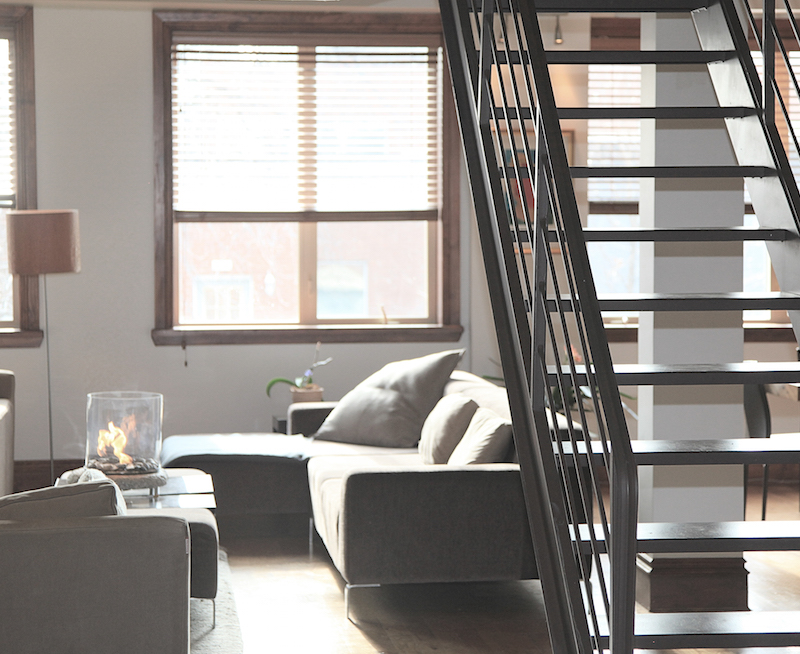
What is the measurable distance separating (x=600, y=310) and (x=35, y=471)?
4673 mm

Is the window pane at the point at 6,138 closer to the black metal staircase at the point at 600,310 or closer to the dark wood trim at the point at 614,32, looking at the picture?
the black metal staircase at the point at 600,310

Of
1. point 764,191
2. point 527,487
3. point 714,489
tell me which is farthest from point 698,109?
point 714,489

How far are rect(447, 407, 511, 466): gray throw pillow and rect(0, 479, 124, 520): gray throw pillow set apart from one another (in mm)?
1699

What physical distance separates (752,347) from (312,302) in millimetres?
2909

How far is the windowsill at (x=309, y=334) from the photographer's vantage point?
6.19 meters

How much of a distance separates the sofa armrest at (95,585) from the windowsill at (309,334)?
3472mm

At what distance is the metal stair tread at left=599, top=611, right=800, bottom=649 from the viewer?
7.89 feet

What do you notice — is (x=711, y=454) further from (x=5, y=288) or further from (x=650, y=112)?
(x=5, y=288)

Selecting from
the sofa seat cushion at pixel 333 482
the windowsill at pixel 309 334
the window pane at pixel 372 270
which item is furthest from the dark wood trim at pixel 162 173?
the sofa seat cushion at pixel 333 482

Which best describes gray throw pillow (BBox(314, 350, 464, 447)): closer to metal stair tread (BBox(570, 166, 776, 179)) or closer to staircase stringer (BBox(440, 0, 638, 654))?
staircase stringer (BBox(440, 0, 638, 654))

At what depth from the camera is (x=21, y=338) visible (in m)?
6.02

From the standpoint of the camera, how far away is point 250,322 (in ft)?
21.1

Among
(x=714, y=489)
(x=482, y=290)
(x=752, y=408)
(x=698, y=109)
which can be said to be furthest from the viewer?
→ (x=482, y=290)

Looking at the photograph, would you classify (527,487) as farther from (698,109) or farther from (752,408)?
(752,408)
